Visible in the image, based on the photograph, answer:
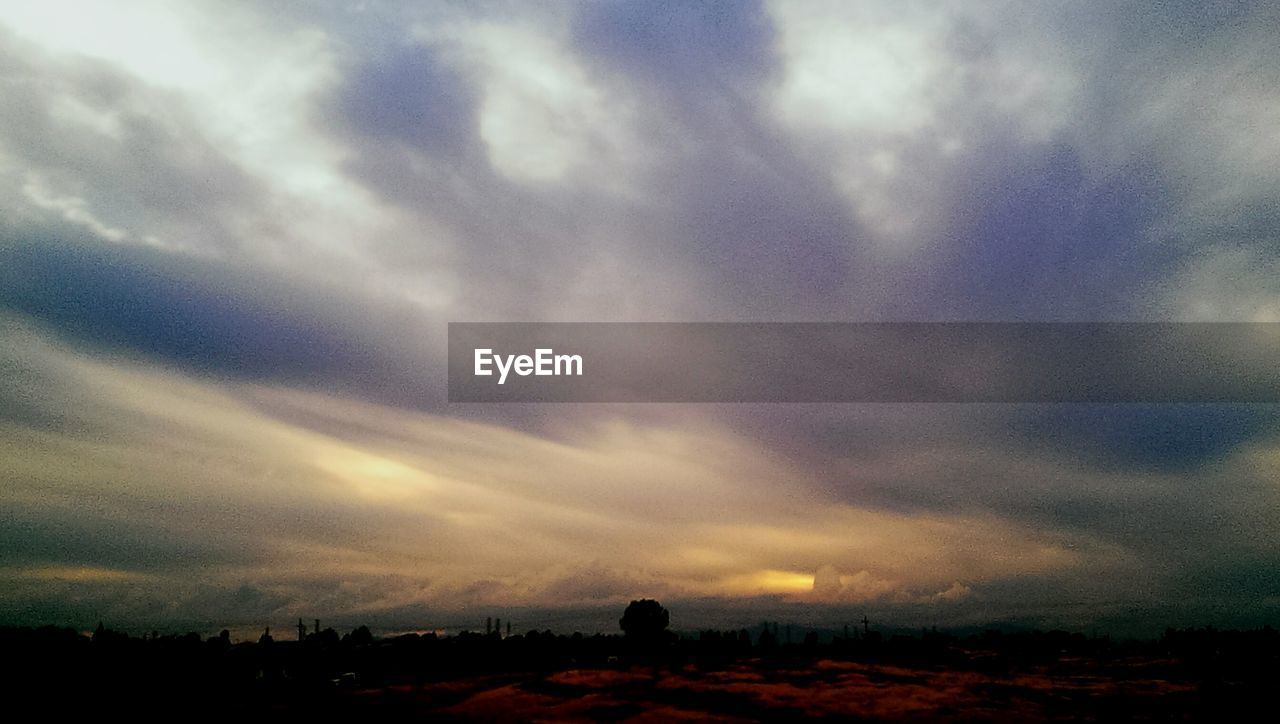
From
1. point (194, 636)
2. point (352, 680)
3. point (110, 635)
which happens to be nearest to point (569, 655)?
point (352, 680)

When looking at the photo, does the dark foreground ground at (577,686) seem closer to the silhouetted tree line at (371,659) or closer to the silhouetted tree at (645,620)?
the silhouetted tree line at (371,659)

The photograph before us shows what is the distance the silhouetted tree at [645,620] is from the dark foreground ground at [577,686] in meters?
38.1

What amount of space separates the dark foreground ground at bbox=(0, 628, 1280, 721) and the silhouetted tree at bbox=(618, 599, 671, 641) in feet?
125

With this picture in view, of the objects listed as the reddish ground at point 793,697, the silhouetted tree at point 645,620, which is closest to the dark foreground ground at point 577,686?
the reddish ground at point 793,697

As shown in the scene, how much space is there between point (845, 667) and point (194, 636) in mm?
94702

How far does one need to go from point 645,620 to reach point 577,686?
89722 mm

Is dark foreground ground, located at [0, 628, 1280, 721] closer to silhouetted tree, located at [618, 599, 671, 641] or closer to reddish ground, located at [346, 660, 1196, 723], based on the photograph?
reddish ground, located at [346, 660, 1196, 723]

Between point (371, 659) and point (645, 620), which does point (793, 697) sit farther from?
point (645, 620)

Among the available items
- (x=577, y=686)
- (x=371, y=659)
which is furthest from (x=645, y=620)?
(x=577, y=686)

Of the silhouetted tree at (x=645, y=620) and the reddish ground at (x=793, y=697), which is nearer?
the reddish ground at (x=793, y=697)

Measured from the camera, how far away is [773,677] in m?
69.6

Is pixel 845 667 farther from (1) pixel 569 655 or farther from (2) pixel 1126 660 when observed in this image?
(1) pixel 569 655

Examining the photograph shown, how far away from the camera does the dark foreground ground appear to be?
4922 centimetres

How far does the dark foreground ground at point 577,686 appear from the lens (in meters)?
49.2
